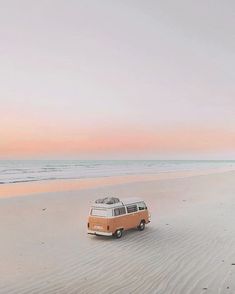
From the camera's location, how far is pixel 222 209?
88.0 ft

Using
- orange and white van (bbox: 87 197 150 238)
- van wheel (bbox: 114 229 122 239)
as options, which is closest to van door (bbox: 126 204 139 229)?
orange and white van (bbox: 87 197 150 238)

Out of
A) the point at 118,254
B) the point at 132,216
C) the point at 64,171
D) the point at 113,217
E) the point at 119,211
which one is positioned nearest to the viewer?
the point at 118,254

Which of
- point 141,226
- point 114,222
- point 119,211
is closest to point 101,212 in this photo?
point 114,222

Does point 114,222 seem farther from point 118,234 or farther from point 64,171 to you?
point 64,171

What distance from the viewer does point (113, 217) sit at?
17.5 meters

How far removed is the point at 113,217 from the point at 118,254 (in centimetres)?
253

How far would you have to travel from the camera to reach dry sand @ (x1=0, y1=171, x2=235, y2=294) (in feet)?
38.4

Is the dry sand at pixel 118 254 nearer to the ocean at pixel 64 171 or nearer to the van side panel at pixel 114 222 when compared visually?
the van side panel at pixel 114 222

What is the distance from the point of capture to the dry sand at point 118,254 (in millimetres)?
11711

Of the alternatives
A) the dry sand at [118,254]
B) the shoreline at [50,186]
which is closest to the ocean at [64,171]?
the shoreline at [50,186]

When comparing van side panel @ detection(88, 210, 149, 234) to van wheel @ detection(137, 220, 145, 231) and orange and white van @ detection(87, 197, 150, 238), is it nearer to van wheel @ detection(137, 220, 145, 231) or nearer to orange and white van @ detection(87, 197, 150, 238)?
orange and white van @ detection(87, 197, 150, 238)

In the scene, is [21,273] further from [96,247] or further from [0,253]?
[96,247]

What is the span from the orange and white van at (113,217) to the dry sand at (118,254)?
1.57 feet

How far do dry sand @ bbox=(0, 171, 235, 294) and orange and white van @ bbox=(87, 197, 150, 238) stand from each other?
479 millimetres
